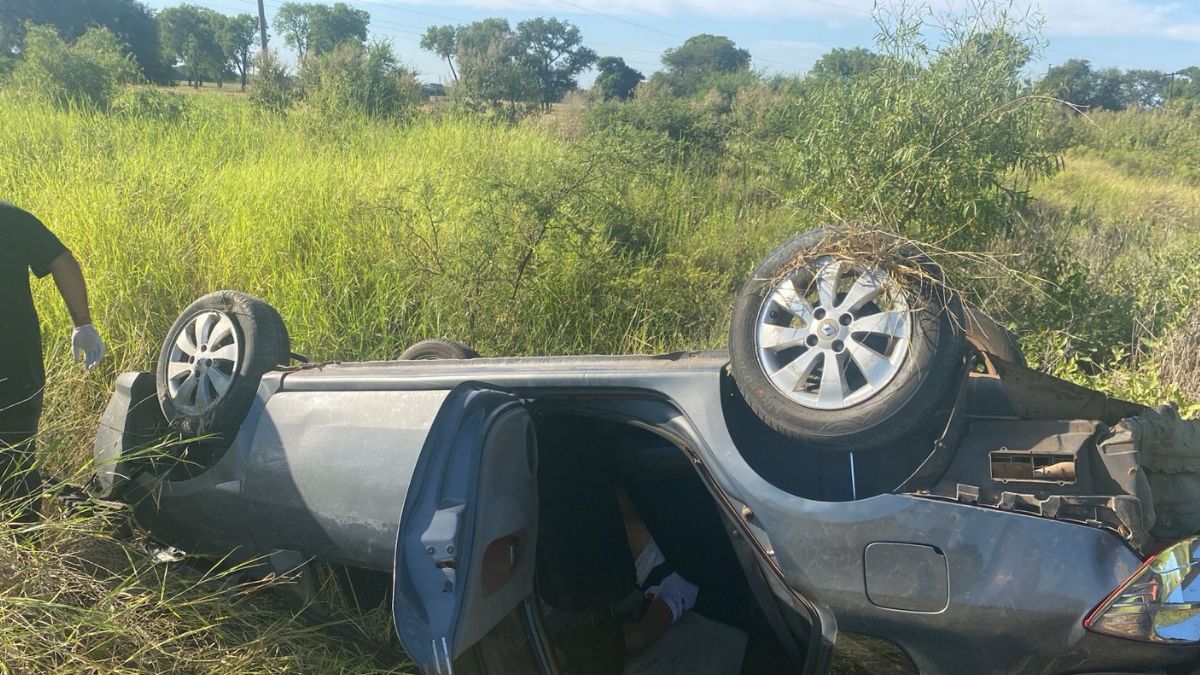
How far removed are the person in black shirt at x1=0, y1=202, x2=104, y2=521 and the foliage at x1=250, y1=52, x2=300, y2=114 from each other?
10.4 m

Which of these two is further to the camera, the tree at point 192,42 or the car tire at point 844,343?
the tree at point 192,42

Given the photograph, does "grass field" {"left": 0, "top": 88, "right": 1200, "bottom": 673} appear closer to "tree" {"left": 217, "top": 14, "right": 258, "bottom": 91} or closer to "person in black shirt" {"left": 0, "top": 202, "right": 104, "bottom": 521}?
"person in black shirt" {"left": 0, "top": 202, "right": 104, "bottom": 521}

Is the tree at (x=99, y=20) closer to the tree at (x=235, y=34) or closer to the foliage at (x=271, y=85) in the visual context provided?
the tree at (x=235, y=34)

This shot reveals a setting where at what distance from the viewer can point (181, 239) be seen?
19.2 ft

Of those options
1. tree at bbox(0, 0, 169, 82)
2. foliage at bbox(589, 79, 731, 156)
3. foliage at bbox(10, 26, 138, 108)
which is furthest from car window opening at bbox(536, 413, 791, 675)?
tree at bbox(0, 0, 169, 82)

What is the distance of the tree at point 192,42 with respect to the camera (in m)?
45.5

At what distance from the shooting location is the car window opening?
8.65ft

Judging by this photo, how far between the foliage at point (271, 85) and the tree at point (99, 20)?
973 inches

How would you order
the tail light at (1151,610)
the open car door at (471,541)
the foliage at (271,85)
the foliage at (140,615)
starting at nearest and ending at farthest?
the tail light at (1151,610) < the open car door at (471,541) < the foliage at (140,615) < the foliage at (271,85)

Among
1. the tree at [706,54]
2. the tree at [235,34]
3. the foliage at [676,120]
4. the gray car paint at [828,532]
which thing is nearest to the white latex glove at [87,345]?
the gray car paint at [828,532]

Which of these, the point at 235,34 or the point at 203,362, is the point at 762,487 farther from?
the point at 235,34

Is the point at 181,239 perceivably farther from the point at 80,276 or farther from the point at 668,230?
the point at 668,230

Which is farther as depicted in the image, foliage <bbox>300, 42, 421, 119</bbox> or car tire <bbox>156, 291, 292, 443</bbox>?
foliage <bbox>300, 42, 421, 119</bbox>

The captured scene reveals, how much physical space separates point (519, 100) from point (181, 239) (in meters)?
10.00
